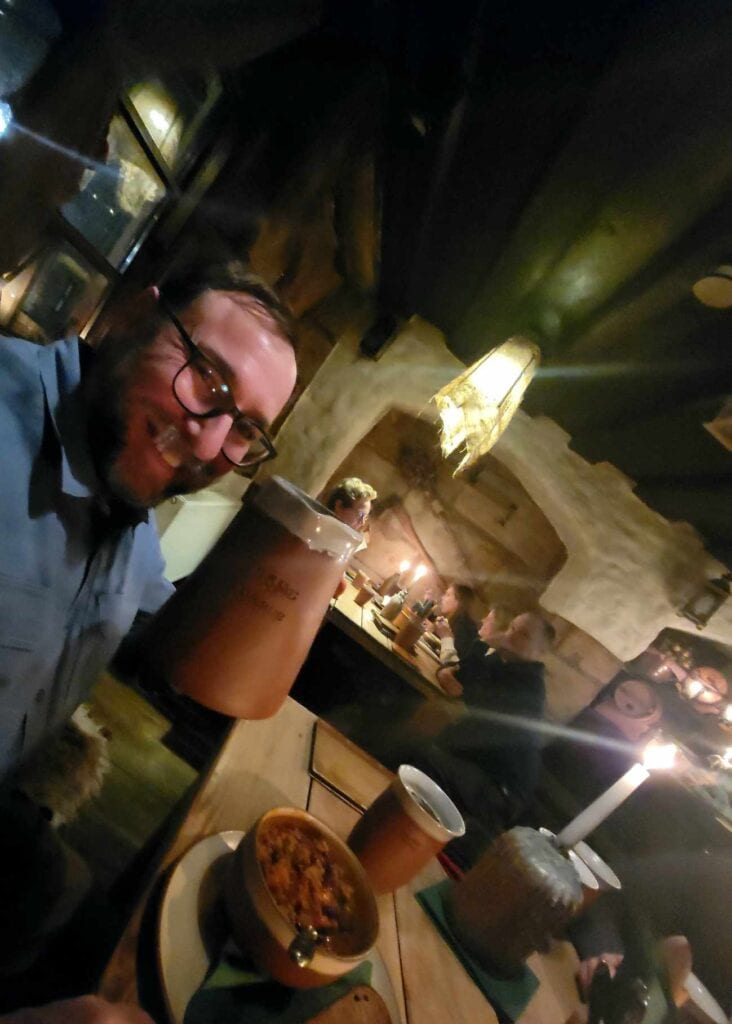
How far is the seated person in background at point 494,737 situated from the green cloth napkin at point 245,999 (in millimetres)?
1359

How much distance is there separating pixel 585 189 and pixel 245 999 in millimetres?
2477

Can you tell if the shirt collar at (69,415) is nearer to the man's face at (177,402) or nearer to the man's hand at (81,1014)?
the man's face at (177,402)

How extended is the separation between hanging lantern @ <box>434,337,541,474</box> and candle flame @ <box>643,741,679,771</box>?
1679mm

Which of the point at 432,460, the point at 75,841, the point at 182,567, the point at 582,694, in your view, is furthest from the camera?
the point at 432,460

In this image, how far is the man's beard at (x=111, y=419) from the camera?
934 mm

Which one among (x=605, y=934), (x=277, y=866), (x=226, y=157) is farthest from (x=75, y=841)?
(x=226, y=157)

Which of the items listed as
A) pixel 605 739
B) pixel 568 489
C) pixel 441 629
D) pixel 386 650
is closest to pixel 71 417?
pixel 386 650

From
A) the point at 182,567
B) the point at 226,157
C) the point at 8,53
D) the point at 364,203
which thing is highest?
the point at 364,203

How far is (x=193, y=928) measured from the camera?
0.67m

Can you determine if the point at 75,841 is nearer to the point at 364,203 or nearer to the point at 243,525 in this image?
the point at 243,525

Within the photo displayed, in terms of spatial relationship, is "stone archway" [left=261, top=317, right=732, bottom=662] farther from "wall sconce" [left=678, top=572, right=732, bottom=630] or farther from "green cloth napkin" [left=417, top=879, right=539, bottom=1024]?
"green cloth napkin" [left=417, top=879, right=539, bottom=1024]

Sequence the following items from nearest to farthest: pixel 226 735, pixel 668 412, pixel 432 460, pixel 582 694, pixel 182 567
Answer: pixel 226 735
pixel 668 412
pixel 182 567
pixel 582 694
pixel 432 460

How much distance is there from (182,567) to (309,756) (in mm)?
2373

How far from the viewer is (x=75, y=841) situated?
71.4 inches
